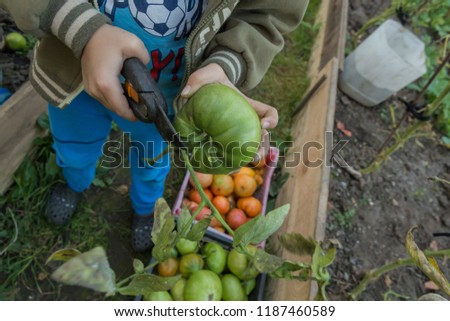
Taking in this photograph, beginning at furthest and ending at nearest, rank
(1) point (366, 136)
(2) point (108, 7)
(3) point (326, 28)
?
1. (3) point (326, 28)
2. (1) point (366, 136)
3. (2) point (108, 7)

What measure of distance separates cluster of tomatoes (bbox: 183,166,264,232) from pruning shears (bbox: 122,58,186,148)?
89cm

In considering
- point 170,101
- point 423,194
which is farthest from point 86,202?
point 423,194

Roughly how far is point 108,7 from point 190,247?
0.89m

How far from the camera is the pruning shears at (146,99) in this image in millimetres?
708

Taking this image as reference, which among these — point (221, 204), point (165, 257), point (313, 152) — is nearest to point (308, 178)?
point (313, 152)

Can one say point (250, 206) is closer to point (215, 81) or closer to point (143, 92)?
point (215, 81)

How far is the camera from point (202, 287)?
1.29m

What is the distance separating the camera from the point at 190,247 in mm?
1453

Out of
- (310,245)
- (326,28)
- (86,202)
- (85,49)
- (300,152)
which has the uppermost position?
(85,49)

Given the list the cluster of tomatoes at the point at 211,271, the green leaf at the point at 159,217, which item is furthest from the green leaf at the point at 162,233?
the cluster of tomatoes at the point at 211,271

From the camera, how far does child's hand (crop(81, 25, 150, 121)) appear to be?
76 cm

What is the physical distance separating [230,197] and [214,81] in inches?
38.2

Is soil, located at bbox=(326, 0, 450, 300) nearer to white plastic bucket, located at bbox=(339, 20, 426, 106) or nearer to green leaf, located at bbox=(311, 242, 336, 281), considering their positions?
white plastic bucket, located at bbox=(339, 20, 426, 106)

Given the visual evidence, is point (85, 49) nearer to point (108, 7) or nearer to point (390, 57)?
point (108, 7)
